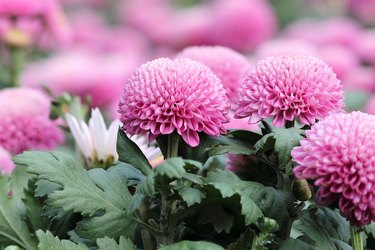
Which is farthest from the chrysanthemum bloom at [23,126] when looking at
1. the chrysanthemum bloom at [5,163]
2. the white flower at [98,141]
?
the white flower at [98,141]

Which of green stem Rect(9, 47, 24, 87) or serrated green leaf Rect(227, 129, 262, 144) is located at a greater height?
green stem Rect(9, 47, 24, 87)

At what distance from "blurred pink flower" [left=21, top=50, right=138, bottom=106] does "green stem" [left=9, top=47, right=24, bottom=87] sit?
1.01ft

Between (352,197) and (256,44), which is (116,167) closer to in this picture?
(352,197)

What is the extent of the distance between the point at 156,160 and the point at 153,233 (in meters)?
0.34

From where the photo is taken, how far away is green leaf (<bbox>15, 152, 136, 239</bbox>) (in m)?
1.05

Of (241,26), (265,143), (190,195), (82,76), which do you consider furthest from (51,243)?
(241,26)

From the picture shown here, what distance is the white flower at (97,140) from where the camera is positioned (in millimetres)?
1373

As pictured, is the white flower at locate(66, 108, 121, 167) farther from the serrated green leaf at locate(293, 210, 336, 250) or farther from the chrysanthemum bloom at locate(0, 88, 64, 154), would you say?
the serrated green leaf at locate(293, 210, 336, 250)

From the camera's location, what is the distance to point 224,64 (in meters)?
1.46

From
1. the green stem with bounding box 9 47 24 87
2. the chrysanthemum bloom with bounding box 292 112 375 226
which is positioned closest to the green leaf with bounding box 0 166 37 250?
the chrysanthemum bloom with bounding box 292 112 375 226

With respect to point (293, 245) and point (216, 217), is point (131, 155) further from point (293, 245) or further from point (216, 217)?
point (293, 245)

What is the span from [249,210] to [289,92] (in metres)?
0.19

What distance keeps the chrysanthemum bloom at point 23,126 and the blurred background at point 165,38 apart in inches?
17.1

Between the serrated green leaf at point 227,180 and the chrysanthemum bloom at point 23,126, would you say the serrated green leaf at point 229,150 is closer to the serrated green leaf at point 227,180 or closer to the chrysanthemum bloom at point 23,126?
the serrated green leaf at point 227,180
